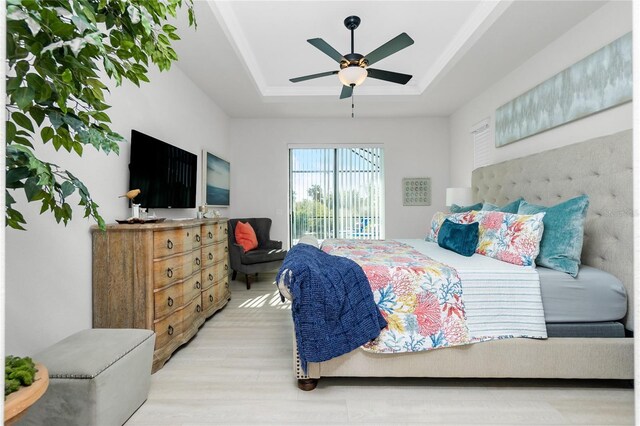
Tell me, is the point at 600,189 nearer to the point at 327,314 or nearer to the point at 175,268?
the point at 327,314

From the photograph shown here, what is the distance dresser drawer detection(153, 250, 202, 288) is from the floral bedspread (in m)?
1.40

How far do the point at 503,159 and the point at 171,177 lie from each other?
3.61 m

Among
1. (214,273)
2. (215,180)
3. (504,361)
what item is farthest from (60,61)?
(215,180)

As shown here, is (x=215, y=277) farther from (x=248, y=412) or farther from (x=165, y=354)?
(x=248, y=412)

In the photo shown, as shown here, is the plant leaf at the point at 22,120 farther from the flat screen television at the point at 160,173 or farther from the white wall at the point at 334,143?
the white wall at the point at 334,143

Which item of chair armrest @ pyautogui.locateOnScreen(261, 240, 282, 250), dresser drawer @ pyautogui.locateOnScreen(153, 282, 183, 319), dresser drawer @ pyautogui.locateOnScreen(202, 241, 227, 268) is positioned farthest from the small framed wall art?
dresser drawer @ pyautogui.locateOnScreen(153, 282, 183, 319)

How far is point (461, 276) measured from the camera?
1863 mm

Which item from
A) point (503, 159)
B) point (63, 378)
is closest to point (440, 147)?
point (503, 159)

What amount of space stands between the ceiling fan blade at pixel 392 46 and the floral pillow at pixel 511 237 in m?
1.48

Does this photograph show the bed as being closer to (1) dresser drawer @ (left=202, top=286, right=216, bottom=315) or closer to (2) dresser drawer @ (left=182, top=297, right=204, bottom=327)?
(2) dresser drawer @ (left=182, top=297, right=204, bottom=327)

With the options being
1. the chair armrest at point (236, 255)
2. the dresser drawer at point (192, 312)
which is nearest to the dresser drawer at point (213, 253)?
the dresser drawer at point (192, 312)

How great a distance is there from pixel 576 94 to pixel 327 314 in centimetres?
261

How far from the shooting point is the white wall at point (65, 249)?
1611 millimetres

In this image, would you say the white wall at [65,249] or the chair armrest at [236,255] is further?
the chair armrest at [236,255]
